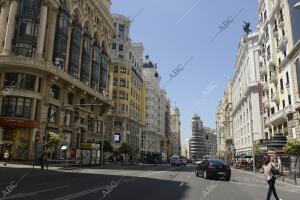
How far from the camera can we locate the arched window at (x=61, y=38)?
149 feet

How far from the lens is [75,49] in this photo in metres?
50.8

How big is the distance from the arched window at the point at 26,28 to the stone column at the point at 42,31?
0.51m

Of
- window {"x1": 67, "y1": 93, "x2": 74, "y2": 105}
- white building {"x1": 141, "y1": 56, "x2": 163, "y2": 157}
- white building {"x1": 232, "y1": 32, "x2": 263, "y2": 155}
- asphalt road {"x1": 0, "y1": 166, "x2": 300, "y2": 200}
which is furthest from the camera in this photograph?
white building {"x1": 141, "y1": 56, "x2": 163, "y2": 157}

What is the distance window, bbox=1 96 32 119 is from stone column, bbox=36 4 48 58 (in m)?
6.43

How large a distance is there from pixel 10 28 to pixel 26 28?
1.95 metres

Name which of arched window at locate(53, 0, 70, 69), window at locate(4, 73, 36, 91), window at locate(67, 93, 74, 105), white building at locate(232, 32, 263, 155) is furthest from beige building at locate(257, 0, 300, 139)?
window at locate(4, 73, 36, 91)

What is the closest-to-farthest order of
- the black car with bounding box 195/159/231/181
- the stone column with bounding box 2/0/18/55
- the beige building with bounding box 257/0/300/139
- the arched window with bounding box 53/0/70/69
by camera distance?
→ the black car with bounding box 195/159/231/181
the beige building with bounding box 257/0/300/139
the stone column with bounding box 2/0/18/55
the arched window with bounding box 53/0/70/69

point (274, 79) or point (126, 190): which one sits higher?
point (274, 79)

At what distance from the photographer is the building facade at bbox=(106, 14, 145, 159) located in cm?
7369

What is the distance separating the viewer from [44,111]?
4141 cm

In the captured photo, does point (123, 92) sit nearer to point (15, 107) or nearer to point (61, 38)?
point (61, 38)

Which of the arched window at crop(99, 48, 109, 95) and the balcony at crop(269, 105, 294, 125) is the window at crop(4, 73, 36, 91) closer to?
the arched window at crop(99, 48, 109, 95)

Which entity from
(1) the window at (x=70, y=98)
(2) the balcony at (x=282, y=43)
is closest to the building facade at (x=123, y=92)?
(1) the window at (x=70, y=98)

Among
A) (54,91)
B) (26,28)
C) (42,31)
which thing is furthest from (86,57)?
(26,28)
